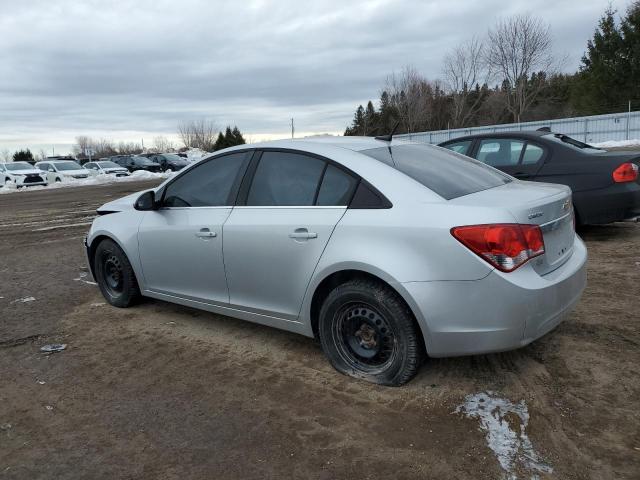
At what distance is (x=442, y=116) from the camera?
62250mm

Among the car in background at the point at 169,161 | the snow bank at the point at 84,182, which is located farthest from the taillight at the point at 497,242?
the car in background at the point at 169,161

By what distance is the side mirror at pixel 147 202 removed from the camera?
473 centimetres

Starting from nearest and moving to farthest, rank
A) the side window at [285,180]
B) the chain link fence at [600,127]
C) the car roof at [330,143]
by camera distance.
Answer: the side window at [285,180], the car roof at [330,143], the chain link fence at [600,127]

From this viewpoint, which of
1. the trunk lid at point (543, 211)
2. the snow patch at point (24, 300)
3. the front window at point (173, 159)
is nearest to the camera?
the trunk lid at point (543, 211)

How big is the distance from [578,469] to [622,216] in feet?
15.9

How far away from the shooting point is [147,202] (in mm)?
4746

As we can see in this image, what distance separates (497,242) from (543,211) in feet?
1.62

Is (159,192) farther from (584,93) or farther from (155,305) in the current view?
(584,93)

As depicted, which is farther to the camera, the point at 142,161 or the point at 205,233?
the point at 142,161

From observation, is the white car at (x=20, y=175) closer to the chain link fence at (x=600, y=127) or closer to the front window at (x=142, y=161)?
the front window at (x=142, y=161)

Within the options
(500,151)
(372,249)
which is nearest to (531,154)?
(500,151)

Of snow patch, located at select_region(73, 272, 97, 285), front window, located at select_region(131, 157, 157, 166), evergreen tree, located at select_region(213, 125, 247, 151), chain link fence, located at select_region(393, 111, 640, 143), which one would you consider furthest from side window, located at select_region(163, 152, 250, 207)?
evergreen tree, located at select_region(213, 125, 247, 151)

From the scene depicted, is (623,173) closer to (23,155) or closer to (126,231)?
(126,231)

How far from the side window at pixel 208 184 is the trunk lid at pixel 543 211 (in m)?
1.83
